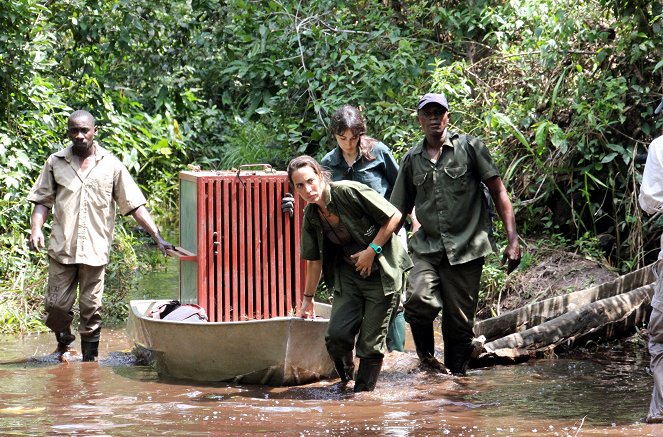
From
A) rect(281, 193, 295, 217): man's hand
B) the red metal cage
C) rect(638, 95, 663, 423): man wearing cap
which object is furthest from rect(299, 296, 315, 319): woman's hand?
rect(638, 95, 663, 423): man wearing cap

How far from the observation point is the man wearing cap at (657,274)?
18.1ft

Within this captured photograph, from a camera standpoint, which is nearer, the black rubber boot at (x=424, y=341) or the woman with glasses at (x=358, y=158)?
the black rubber boot at (x=424, y=341)

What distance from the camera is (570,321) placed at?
790 centimetres

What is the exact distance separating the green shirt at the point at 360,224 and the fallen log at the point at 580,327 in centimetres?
138

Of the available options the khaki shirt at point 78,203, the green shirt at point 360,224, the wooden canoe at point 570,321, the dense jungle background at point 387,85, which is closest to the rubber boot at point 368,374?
the green shirt at point 360,224

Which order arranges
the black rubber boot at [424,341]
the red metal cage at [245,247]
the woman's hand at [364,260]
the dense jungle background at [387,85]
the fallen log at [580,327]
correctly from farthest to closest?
the dense jungle background at [387,85] < the fallen log at [580,327] < the red metal cage at [245,247] < the black rubber boot at [424,341] < the woman's hand at [364,260]

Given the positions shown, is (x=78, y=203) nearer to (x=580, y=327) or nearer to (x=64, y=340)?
(x=64, y=340)

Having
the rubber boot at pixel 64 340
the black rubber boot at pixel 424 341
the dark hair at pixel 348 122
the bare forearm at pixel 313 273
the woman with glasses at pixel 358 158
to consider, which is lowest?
the rubber boot at pixel 64 340

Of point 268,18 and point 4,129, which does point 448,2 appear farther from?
point 4,129

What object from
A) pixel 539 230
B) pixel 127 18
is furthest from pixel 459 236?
pixel 127 18

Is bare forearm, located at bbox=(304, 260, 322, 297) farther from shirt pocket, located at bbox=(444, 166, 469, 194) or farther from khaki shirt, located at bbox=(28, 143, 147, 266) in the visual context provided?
khaki shirt, located at bbox=(28, 143, 147, 266)

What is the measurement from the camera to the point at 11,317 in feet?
31.6

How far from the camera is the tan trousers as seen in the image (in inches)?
325

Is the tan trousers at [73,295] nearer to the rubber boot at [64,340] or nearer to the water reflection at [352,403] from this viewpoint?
the rubber boot at [64,340]
